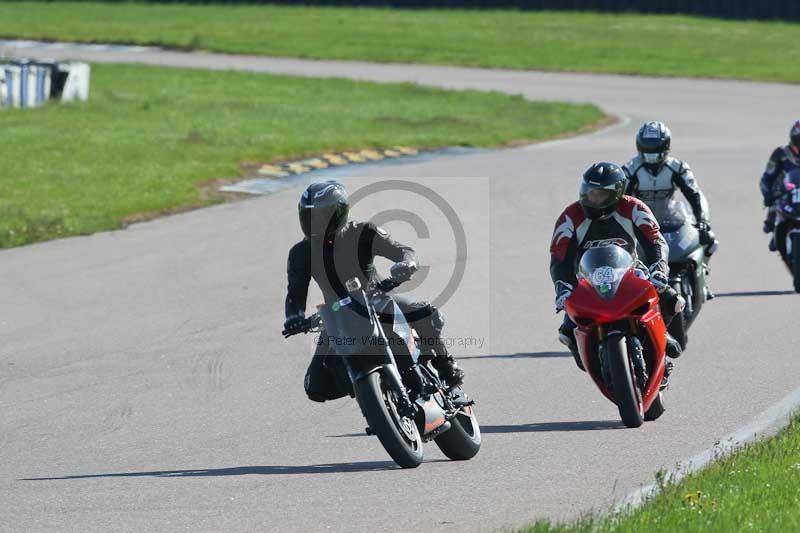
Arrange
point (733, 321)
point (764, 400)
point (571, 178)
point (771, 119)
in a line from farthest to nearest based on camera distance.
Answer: point (771, 119)
point (571, 178)
point (733, 321)
point (764, 400)

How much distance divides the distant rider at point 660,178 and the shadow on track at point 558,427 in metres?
2.96

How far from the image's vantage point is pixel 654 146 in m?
12.3

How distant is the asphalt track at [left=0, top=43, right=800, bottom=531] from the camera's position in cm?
780

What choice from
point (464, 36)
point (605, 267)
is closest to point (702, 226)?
point (605, 267)

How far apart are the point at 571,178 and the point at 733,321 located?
10123mm

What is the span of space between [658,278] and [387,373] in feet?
7.58

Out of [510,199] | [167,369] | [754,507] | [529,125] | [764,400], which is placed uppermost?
[754,507]

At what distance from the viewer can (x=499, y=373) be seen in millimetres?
11383

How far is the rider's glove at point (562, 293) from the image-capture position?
9.66m

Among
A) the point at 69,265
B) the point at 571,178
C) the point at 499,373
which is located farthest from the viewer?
the point at 571,178

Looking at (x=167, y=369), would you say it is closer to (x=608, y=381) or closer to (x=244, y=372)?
(x=244, y=372)

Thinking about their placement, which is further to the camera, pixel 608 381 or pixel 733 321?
pixel 733 321

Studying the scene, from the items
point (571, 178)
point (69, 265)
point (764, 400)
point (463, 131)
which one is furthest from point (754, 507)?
point (463, 131)

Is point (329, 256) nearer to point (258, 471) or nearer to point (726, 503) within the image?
point (258, 471)
